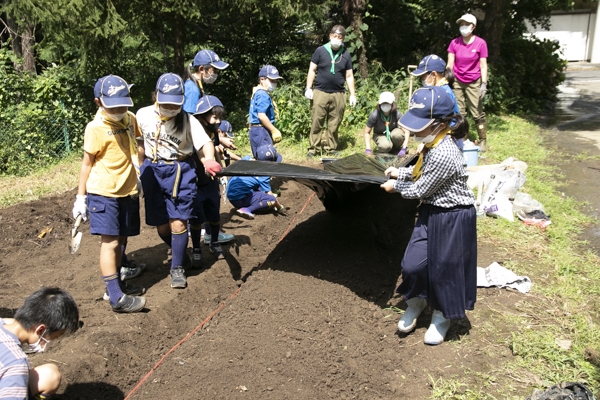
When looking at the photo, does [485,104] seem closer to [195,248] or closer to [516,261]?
[516,261]

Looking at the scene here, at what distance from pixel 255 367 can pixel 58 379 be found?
1221 millimetres

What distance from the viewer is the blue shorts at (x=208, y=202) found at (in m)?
4.87

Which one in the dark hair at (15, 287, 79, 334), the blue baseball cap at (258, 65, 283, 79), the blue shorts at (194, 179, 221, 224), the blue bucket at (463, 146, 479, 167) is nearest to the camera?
the dark hair at (15, 287, 79, 334)

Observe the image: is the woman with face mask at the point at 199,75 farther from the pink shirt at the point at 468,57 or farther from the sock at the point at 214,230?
the pink shirt at the point at 468,57

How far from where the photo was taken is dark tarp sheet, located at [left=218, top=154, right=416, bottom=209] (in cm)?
415

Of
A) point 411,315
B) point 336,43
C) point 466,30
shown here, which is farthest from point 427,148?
point 466,30

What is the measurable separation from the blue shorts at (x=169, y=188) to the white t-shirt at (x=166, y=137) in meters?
0.07

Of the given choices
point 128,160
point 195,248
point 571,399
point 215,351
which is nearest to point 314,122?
point 195,248

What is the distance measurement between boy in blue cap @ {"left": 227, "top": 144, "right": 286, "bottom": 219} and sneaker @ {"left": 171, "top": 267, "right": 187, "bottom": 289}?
1.91 meters

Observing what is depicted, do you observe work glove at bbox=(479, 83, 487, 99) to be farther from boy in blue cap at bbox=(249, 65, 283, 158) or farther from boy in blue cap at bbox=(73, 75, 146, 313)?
boy in blue cap at bbox=(73, 75, 146, 313)

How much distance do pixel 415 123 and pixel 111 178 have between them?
7.28 feet

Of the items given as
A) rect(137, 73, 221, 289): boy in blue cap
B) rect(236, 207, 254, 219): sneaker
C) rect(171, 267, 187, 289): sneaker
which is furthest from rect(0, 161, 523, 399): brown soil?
rect(137, 73, 221, 289): boy in blue cap

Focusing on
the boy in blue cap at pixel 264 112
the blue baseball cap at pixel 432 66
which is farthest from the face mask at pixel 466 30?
the boy in blue cap at pixel 264 112

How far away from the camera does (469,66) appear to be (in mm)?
8273
